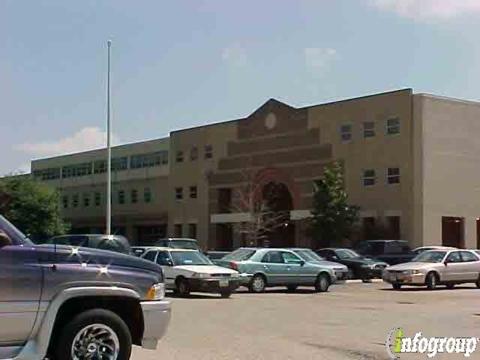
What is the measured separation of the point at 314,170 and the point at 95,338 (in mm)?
57195

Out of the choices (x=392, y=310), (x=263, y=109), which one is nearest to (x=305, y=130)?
(x=263, y=109)

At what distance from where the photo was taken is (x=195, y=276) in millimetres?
26516

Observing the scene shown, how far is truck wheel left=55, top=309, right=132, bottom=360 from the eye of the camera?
9266mm

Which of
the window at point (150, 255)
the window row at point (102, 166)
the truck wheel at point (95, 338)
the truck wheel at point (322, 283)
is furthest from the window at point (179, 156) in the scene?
the truck wheel at point (95, 338)

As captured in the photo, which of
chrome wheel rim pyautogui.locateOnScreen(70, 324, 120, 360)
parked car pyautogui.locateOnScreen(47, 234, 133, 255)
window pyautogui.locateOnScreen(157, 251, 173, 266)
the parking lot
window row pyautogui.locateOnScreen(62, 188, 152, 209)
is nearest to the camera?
chrome wheel rim pyautogui.locateOnScreen(70, 324, 120, 360)

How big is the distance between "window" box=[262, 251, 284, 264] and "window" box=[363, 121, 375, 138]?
33.1 meters

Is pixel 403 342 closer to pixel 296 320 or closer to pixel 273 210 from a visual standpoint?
pixel 296 320

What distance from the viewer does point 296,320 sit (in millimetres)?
18312

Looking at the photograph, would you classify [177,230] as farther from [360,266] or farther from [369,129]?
[360,266]

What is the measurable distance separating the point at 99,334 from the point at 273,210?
6090 cm

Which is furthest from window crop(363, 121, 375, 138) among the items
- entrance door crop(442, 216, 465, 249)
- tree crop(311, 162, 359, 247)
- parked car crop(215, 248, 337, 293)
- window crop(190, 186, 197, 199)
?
parked car crop(215, 248, 337, 293)

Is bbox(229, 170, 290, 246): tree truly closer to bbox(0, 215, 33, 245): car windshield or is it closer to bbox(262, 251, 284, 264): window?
bbox(262, 251, 284, 264): window

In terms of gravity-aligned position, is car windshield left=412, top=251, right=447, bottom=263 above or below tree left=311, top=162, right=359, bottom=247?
below

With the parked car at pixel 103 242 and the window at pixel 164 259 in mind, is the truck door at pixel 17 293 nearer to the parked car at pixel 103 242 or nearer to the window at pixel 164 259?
the parked car at pixel 103 242
